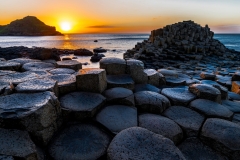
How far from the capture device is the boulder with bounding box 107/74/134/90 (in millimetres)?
3566

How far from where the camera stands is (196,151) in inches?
93.3

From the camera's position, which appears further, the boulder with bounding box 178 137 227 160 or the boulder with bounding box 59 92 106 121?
the boulder with bounding box 59 92 106 121

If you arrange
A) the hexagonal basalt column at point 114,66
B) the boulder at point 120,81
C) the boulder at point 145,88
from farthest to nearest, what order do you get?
the hexagonal basalt column at point 114,66
the boulder at point 145,88
the boulder at point 120,81

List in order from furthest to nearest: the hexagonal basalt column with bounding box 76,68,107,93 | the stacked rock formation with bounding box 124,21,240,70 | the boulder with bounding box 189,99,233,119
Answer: the stacked rock formation with bounding box 124,21,240,70 → the hexagonal basalt column with bounding box 76,68,107,93 → the boulder with bounding box 189,99,233,119

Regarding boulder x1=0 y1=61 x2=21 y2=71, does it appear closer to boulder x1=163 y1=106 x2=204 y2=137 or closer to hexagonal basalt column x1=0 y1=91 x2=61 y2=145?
hexagonal basalt column x1=0 y1=91 x2=61 y2=145

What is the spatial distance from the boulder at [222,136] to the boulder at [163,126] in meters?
0.40

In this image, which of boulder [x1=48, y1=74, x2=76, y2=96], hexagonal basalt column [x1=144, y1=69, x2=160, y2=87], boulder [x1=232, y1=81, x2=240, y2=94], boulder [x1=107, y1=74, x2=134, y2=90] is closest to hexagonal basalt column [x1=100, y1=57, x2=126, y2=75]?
boulder [x1=107, y1=74, x2=134, y2=90]

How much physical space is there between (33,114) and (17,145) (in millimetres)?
365

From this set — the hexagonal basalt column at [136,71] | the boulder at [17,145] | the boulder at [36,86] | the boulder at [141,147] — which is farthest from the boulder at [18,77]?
the boulder at [141,147]

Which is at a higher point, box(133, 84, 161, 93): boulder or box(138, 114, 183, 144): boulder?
box(133, 84, 161, 93): boulder

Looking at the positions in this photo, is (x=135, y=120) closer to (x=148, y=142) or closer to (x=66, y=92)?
(x=148, y=142)

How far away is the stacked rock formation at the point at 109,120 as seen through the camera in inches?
75.0

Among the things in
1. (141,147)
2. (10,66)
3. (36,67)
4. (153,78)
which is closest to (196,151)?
(141,147)

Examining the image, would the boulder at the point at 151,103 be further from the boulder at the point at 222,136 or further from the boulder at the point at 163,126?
the boulder at the point at 222,136
